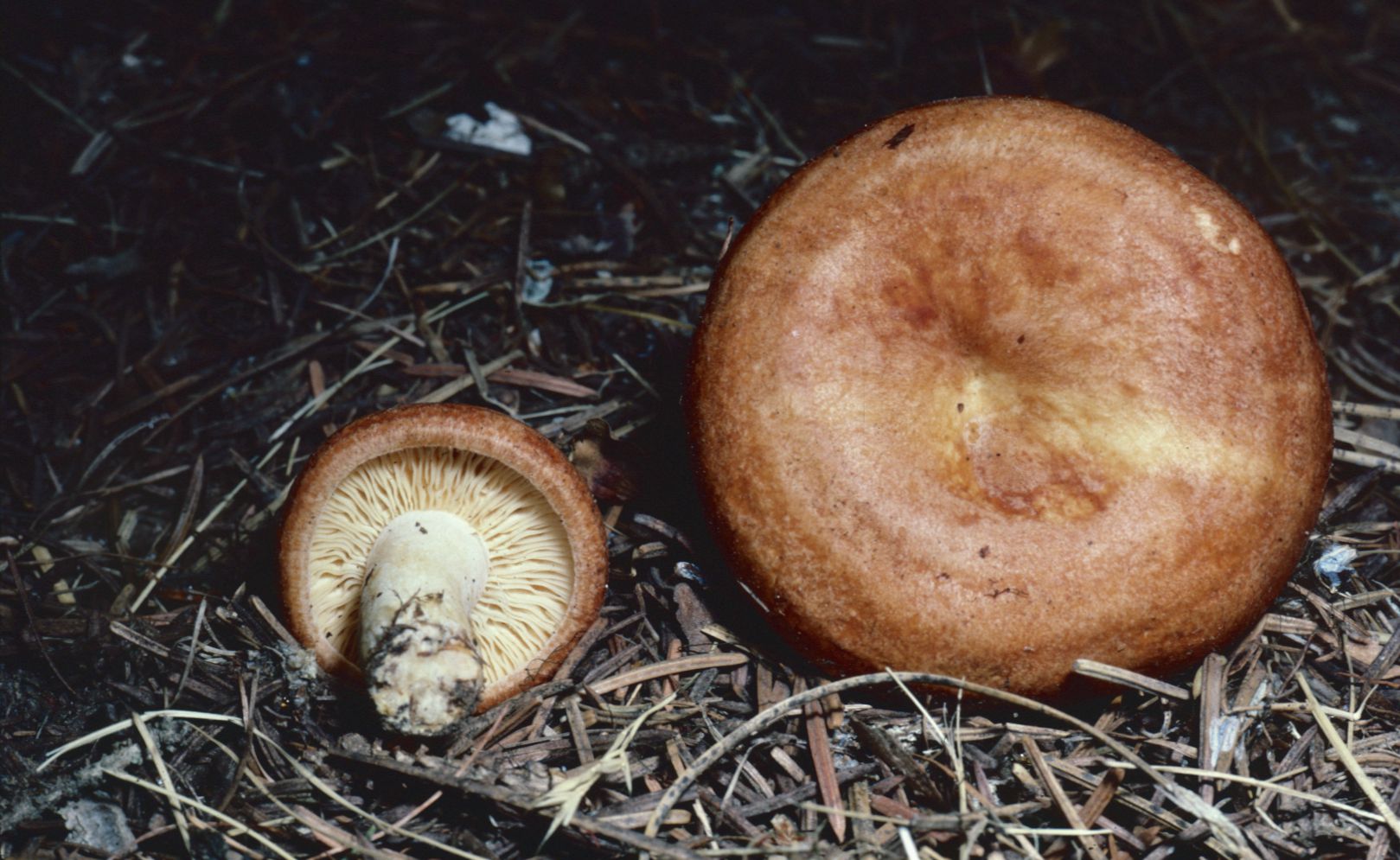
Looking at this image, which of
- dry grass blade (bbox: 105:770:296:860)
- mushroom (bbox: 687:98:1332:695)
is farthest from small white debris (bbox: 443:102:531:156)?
dry grass blade (bbox: 105:770:296:860)

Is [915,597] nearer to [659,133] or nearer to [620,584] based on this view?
[620,584]

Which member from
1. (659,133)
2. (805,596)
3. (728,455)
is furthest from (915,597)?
(659,133)

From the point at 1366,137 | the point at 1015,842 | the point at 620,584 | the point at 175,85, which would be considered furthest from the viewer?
the point at 1366,137

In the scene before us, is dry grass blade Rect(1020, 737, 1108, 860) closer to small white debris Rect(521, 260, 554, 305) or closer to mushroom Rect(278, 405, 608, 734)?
mushroom Rect(278, 405, 608, 734)

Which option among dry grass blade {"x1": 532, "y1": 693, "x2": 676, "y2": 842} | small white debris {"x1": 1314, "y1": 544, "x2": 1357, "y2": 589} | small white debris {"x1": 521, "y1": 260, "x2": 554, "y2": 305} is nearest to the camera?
dry grass blade {"x1": 532, "y1": 693, "x2": 676, "y2": 842}

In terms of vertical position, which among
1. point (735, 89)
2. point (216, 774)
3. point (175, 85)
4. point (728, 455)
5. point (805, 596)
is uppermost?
point (175, 85)
